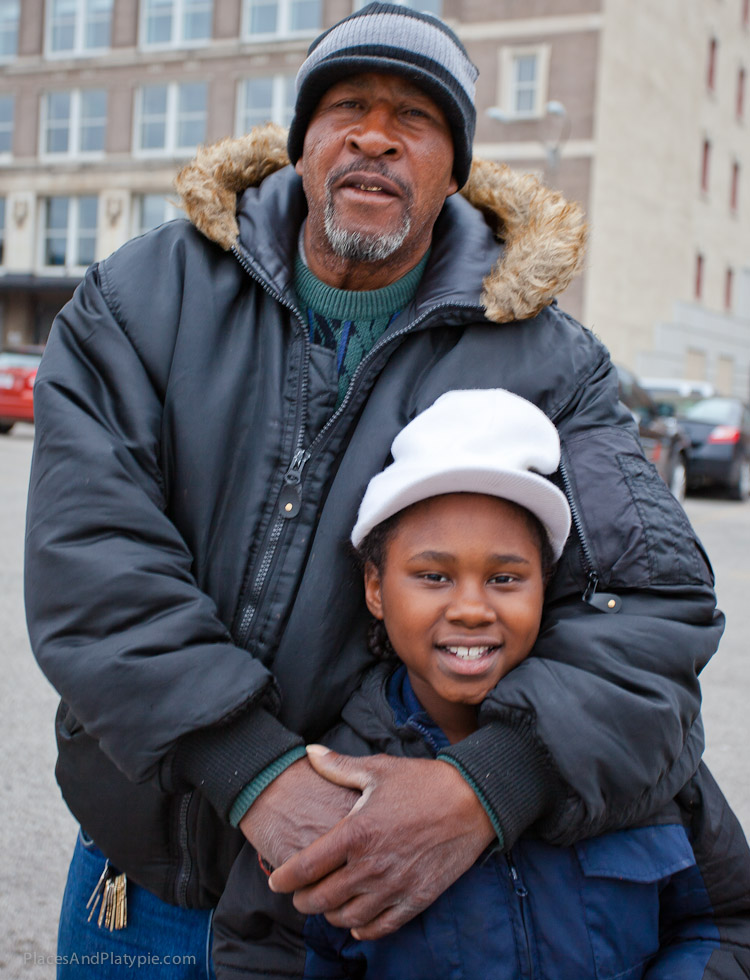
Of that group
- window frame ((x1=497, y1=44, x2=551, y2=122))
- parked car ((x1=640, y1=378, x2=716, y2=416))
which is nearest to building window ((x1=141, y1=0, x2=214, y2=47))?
window frame ((x1=497, y1=44, x2=551, y2=122))

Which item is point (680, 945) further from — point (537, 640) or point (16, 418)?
point (16, 418)

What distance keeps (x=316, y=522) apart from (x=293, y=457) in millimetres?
129

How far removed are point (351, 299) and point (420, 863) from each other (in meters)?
1.07

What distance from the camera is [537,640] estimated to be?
5.78 feet

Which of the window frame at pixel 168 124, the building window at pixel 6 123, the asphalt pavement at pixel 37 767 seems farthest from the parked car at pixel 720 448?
the building window at pixel 6 123

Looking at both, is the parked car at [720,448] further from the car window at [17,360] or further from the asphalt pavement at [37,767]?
the car window at [17,360]

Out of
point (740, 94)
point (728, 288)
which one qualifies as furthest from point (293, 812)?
point (740, 94)

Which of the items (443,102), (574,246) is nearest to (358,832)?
(574,246)

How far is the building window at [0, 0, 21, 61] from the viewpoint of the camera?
32250 millimetres

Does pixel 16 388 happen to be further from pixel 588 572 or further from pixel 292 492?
pixel 588 572

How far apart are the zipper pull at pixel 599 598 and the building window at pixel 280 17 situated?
29.6 m

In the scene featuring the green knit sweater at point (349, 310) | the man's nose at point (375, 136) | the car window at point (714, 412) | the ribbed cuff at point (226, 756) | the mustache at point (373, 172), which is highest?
the car window at point (714, 412)

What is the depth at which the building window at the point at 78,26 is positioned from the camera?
101 feet

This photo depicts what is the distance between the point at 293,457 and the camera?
186 centimetres
